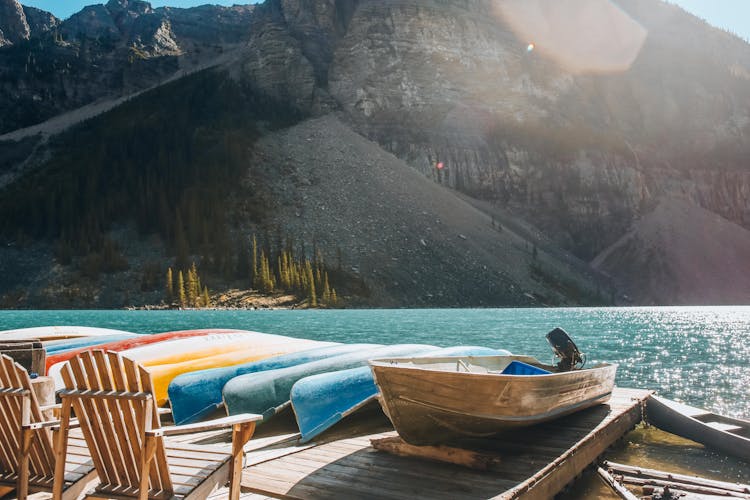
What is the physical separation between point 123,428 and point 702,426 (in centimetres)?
1115

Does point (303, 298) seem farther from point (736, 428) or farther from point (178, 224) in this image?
point (736, 428)

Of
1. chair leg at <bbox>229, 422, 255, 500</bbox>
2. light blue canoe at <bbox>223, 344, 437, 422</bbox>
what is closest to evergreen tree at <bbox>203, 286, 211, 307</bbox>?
light blue canoe at <bbox>223, 344, 437, 422</bbox>

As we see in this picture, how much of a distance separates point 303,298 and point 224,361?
6949 cm

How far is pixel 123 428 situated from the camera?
415 cm

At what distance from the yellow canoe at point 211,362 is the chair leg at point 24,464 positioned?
582 centimetres

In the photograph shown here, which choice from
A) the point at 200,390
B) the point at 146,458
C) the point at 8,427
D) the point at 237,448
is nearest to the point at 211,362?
the point at 200,390

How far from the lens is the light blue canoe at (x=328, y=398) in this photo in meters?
8.62

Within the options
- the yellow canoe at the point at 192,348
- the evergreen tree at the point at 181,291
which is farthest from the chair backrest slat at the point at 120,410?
the evergreen tree at the point at 181,291

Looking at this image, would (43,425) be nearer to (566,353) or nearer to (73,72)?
(566,353)

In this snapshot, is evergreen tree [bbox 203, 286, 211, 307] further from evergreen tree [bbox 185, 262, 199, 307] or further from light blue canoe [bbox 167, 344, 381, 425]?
light blue canoe [bbox 167, 344, 381, 425]

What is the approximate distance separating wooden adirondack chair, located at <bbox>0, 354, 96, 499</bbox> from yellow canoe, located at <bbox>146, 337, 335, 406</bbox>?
5.62m

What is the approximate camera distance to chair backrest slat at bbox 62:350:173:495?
13.1ft

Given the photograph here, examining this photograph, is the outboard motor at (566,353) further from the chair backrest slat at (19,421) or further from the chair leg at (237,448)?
the chair backrest slat at (19,421)

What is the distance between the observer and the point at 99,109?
160 meters
